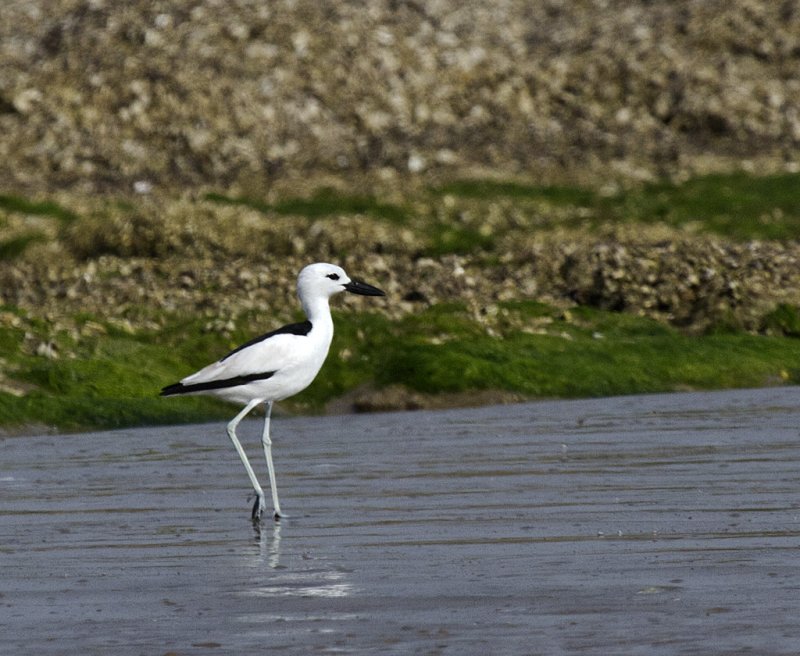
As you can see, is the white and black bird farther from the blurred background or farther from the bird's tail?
the blurred background

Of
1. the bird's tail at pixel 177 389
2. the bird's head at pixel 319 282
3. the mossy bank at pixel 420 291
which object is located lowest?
the mossy bank at pixel 420 291

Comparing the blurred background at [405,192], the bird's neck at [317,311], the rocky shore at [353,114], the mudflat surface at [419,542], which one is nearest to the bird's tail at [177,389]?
the mudflat surface at [419,542]

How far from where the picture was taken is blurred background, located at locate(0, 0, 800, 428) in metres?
22.6

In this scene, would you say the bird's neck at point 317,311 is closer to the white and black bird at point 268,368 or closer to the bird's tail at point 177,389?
the white and black bird at point 268,368

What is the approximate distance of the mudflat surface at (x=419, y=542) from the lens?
7.48 m

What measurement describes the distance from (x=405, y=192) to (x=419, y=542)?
80.5 feet

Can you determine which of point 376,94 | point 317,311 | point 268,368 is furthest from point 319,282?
point 376,94

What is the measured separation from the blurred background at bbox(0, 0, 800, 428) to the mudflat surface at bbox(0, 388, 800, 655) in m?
4.38

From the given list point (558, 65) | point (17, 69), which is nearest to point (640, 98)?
point (558, 65)

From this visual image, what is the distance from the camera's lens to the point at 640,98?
131ft

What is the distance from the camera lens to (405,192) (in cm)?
3453

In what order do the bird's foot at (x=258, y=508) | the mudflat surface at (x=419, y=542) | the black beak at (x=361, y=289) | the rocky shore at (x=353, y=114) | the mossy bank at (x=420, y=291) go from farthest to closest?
1. the rocky shore at (x=353, y=114)
2. the mossy bank at (x=420, y=291)
3. the black beak at (x=361, y=289)
4. the bird's foot at (x=258, y=508)
5. the mudflat surface at (x=419, y=542)

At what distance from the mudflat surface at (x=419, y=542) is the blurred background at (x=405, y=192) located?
4.38 m

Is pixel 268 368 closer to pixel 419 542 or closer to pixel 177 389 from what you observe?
pixel 177 389
